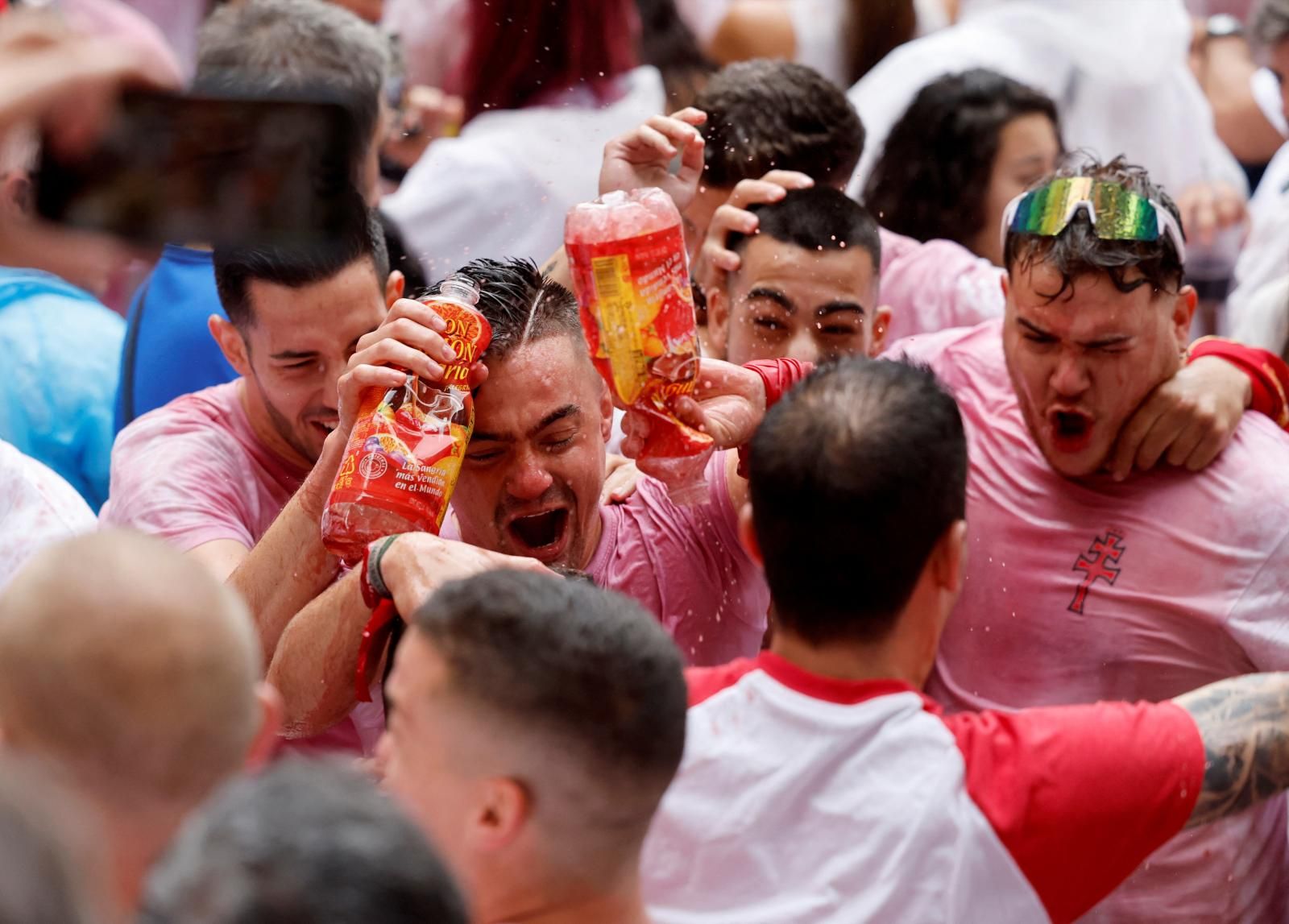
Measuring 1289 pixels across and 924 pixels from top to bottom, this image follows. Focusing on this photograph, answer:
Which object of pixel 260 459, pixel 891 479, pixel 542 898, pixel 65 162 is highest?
pixel 65 162

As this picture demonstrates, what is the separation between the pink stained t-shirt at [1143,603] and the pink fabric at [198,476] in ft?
3.84

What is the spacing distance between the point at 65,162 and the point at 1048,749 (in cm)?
127

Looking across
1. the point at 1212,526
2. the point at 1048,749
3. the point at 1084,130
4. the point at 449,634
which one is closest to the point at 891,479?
the point at 1048,749

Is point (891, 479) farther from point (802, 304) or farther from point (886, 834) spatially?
point (802, 304)

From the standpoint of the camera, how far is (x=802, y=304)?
10.5 feet

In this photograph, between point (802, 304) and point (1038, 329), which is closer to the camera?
point (1038, 329)

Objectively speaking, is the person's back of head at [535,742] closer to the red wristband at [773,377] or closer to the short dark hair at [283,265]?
the red wristband at [773,377]

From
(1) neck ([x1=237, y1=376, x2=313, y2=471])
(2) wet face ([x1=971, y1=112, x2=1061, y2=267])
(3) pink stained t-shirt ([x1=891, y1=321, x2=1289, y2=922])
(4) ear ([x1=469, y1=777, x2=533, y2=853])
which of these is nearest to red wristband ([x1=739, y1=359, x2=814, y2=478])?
(3) pink stained t-shirt ([x1=891, y1=321, x2=1289, y2=922])

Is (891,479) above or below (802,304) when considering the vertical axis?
above

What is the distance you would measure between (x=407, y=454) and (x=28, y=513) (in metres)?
0.88

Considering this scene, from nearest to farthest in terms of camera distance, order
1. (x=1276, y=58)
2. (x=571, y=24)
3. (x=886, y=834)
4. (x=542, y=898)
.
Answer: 1. (x=542, y=898)
2. (x=886, y=834)
3. (x=571, y=24)
4. (x=1276, y=58)

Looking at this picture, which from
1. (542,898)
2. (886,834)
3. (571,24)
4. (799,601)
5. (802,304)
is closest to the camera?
(542,898)

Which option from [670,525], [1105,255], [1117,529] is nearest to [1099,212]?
[1105,255]

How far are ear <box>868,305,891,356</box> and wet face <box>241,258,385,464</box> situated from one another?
1.07 meters
